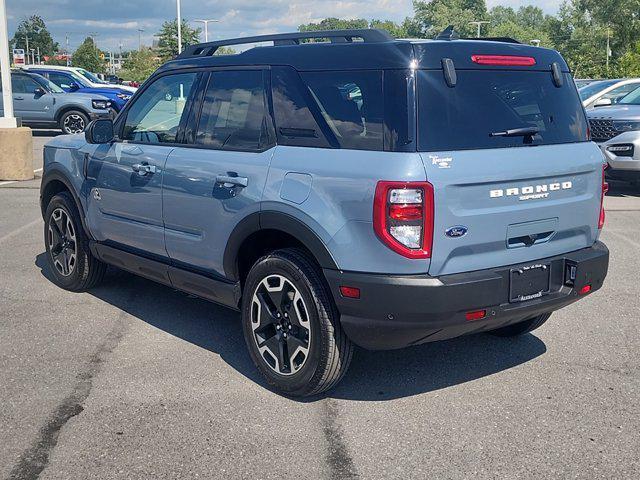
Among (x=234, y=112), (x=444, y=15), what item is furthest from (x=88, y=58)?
(x=234, y=112)

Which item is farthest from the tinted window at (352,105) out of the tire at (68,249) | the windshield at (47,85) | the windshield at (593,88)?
the windshield at (47,85)

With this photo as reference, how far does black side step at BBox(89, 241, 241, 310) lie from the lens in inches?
179

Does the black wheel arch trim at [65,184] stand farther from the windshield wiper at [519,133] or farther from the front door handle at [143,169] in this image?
the windshield wiper at [519,133]

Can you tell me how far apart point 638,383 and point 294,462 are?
7.17ft

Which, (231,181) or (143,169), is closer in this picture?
(231,181)

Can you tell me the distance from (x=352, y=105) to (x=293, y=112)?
429 millimetres

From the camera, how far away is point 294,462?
347cm

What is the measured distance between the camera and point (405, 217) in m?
3.56

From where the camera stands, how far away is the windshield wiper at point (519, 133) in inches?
153

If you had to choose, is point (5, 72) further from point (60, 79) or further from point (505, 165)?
point (60, 79)

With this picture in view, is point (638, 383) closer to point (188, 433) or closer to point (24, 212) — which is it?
point (188, 433)

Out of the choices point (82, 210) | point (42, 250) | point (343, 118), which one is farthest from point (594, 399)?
point (42, 250)

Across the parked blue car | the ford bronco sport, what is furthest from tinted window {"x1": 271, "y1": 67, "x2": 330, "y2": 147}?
the parked blue car

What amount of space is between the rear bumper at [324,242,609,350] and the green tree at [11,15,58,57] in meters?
123
